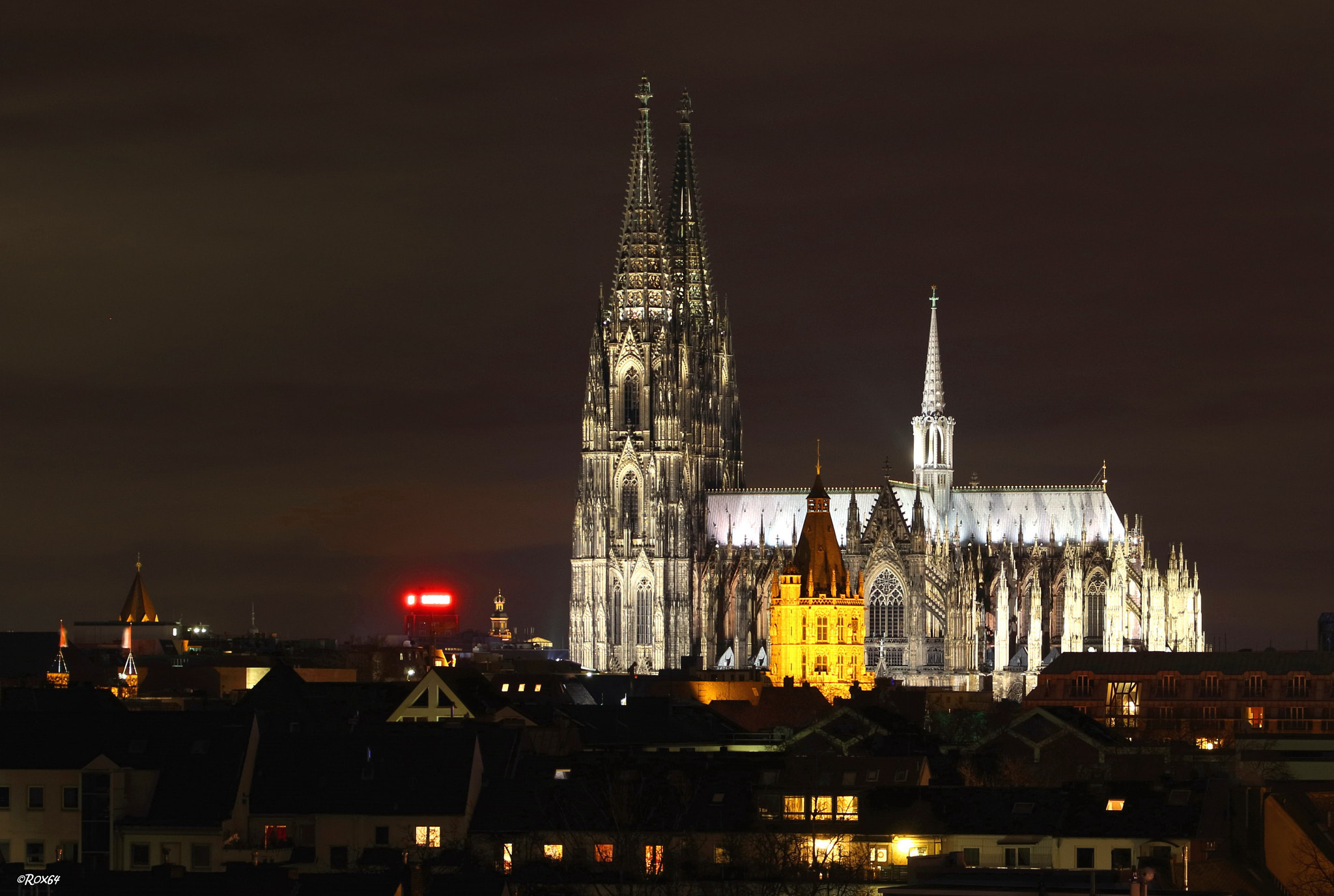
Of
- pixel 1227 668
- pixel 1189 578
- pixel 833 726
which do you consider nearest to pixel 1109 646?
pixel 1189 578

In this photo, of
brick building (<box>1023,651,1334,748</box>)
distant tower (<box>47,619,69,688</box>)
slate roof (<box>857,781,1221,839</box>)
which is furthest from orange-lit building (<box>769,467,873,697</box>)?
slate roof (<box>857,781,1221,839</box>)

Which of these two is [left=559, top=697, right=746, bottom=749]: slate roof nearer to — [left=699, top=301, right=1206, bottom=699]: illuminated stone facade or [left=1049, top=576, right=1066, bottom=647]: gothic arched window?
[left=699, top=301, right=1206, bottom=699]: illuminated stone facade

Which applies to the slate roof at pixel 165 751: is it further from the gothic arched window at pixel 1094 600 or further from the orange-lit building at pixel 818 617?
the gothic arched window at pixel 1094 600

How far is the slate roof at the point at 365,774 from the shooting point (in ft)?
234

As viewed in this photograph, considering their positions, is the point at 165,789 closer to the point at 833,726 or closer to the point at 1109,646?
the point at 833,726

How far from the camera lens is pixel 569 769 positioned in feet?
253

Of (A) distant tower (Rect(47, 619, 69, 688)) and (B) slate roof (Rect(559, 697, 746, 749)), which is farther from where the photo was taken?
(A) distant tower (Rect(47, 619, 69, 688))

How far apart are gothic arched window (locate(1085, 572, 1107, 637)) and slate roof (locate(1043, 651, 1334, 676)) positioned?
751 inches

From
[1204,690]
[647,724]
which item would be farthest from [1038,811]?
[1204,690]

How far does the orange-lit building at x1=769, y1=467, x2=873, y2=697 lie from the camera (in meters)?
181

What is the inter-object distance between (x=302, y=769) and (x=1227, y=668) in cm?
9926

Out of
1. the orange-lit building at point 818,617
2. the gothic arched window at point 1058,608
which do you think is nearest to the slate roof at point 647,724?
the orange-lit building at point 818,617

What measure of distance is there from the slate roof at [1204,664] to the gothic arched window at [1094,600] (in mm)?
19065

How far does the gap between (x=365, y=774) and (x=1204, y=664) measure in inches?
3932
